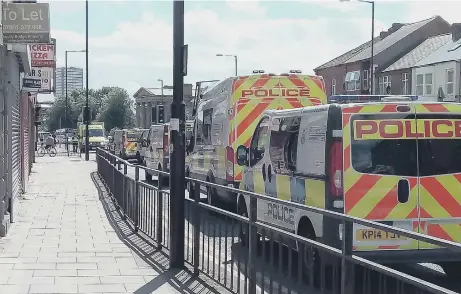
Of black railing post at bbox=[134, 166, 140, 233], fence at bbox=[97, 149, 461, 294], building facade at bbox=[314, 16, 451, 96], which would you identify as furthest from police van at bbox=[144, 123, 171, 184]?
building facade at bbox=[314, 16, 451, 96]

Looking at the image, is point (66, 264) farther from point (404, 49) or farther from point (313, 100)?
point (404, 49)

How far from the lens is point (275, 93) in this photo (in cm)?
1366

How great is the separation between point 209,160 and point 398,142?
8401 mm

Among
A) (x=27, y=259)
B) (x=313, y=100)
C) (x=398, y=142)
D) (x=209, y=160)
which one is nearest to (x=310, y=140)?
(x=398, y=142)

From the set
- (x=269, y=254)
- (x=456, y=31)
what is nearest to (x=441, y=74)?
(x=456, y=31)

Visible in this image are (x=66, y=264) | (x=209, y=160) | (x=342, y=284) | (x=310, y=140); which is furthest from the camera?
(x=209, y=160)

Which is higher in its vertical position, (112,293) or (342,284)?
(342,284)

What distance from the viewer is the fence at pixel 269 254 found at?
4.35 meters

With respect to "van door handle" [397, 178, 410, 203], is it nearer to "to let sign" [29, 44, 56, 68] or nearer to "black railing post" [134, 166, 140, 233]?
"black railing post" [134, 166, 140, 233]

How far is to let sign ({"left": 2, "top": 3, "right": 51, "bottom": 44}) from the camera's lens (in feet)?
37.5

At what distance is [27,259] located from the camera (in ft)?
30.0

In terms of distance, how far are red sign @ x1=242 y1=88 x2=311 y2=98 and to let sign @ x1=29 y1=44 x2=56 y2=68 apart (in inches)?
371

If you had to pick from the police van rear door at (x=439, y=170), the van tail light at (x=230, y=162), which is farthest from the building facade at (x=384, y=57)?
the police van rear door at (x=439, y=170)

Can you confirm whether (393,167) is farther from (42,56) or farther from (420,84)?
(420,84)
